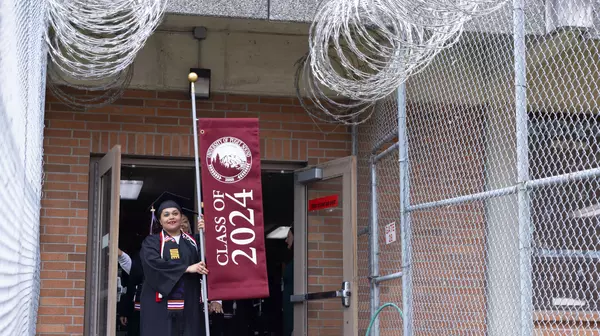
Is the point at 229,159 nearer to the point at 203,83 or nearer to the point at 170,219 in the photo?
the point at 170,219

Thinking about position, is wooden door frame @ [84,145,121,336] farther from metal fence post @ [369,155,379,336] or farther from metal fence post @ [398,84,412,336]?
metal fence post @ [398,84,412,336]

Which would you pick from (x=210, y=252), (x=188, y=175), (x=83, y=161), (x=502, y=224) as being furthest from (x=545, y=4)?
(x=188, y=175)

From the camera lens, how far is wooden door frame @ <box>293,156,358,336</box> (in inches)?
297

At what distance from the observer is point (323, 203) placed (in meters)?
8.27

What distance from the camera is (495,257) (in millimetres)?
7488

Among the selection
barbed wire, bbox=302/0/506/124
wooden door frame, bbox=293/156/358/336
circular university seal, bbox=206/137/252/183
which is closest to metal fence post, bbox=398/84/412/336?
barbed wire, bbox=302/0/506/124

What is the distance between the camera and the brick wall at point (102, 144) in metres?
7.93

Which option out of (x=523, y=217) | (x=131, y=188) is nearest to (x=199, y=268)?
(x=523, y=217)

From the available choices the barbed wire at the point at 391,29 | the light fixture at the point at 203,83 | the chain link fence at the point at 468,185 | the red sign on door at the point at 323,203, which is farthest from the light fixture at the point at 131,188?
the barbed wire at the point at 391,29

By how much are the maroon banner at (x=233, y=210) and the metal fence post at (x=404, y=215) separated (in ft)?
3.60

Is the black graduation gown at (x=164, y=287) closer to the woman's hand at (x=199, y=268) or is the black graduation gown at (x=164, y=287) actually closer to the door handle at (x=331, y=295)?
the woman's hand at (x=199, y=268)

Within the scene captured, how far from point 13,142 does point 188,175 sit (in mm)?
7003

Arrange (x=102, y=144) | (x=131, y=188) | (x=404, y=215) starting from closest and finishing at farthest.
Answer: (x=404, y=215) → (x=102, y=144) → (x=131, y=188)

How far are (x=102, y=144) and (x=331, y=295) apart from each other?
2.55 metres
